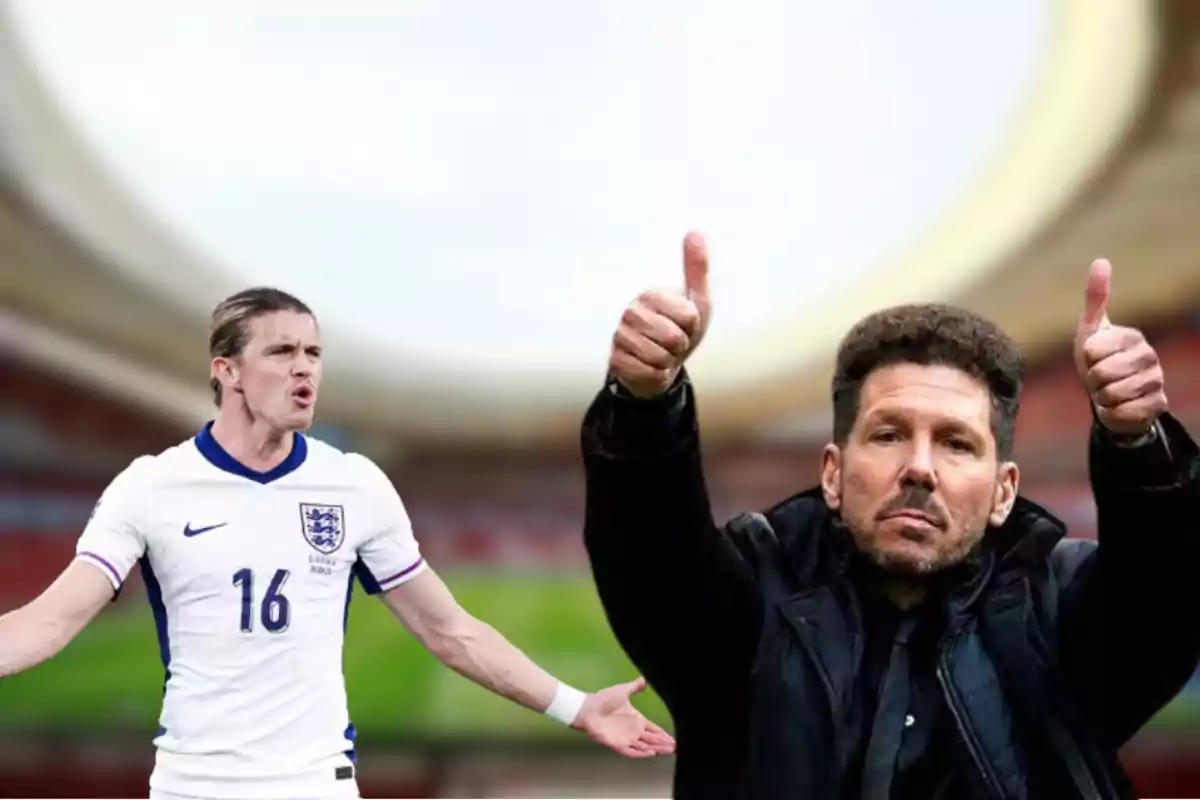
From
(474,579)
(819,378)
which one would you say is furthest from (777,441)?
(474,579)

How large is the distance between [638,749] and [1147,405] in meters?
0.84

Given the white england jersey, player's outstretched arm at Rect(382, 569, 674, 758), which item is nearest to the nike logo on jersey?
the white england jersey

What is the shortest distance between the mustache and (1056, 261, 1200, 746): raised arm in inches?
5.2

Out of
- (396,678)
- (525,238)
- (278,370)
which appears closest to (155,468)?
(278,370)

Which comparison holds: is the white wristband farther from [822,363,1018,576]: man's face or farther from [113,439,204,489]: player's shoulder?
[822,363,1018,576]: man's face

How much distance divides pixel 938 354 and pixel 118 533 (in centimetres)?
101

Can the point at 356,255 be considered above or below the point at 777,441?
above

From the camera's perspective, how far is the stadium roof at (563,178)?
2.63m

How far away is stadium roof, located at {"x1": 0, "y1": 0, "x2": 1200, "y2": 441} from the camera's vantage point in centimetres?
263

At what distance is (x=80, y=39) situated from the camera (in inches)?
103

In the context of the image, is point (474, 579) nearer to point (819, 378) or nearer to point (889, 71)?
point (819, 378)

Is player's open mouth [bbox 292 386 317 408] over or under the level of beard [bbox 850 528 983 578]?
over

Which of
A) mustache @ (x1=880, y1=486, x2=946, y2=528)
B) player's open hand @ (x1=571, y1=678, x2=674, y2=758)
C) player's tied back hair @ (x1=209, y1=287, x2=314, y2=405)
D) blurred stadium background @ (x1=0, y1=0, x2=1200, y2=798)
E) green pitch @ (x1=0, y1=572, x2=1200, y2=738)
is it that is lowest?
player's open hand @ (x1=571, y1=678, x2=674, y2=758)

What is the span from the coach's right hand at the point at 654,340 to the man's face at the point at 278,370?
0.74 m
